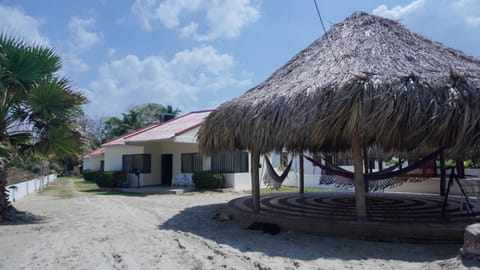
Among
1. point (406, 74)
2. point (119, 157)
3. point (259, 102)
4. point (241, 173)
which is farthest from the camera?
point (119, 157)

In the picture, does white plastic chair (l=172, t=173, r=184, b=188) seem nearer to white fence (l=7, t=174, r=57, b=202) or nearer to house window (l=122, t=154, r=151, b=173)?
house window (l=122, t=154, r=151, b=173)

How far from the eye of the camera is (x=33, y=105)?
726 cm

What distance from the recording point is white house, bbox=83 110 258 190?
15039 mm

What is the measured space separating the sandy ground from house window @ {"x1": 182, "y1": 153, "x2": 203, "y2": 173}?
27.5 ft

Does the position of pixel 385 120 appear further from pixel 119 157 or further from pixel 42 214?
pixel 119 157

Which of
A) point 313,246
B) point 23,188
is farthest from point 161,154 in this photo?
point 313,246

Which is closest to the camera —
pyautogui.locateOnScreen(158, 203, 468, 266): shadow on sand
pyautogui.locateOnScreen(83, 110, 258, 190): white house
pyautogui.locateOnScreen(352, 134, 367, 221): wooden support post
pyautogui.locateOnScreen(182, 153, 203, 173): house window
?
pyautogui.locateOnScreen(158, 203, 468, 266): shadow on sand

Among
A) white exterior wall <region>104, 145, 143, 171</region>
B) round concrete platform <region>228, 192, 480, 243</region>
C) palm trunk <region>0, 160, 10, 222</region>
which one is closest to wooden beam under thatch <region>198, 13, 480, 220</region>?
round concrete platform <region>228, 192, 480, 243</region>

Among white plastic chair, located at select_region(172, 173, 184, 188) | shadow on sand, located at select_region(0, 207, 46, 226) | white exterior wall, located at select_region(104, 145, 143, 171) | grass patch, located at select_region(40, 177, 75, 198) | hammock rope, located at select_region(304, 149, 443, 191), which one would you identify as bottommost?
grass patch, located at select_region(40, 177, 75, 198)

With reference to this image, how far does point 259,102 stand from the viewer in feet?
20.7

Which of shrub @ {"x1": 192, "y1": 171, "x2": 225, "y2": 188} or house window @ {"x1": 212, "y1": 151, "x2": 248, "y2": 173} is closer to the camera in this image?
shrub @ {"x1": 192, "y1": 171, "x2": 225, "y2": 188}

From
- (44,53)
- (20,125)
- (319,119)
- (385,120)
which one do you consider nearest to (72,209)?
(20,125)

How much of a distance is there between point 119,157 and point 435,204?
15.2 metres

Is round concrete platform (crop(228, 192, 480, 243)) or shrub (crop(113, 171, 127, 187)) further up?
shrub (crop(113, 171, 127, 187))
